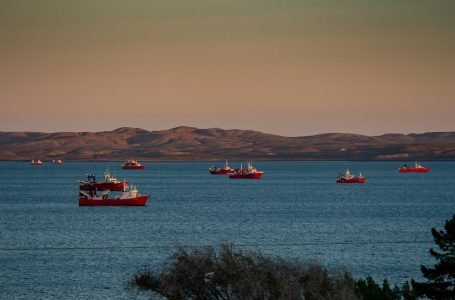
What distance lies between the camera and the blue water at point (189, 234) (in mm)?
59381

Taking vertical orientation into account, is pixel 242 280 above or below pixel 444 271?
above

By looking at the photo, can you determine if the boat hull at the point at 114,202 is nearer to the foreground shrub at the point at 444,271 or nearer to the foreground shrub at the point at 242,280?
the foreground shrub at the point at 444,271

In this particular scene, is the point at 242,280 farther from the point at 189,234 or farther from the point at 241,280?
the point at 189,234

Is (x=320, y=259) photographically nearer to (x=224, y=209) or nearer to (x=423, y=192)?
(x=224, y=209)

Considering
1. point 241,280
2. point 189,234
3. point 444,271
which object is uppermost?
point 241,280

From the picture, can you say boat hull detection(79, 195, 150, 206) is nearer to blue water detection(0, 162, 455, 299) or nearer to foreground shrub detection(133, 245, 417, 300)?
blue water detection(0, 162, 455, 299)

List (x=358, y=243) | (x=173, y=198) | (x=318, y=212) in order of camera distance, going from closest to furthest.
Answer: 1. (x=358, y=243)
2. (x=318, y=212)
3. (x=173, y=198)

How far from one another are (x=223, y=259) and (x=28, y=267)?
1356 inches

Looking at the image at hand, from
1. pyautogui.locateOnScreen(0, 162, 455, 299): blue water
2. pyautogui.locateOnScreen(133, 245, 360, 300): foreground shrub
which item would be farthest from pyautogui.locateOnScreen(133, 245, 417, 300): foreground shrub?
pyautogui.locateOnScreen(0, 162, 455, 299): blue water

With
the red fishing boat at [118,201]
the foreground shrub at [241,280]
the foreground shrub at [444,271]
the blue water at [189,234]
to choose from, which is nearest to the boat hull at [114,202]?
the red fishing boat at [118,201]

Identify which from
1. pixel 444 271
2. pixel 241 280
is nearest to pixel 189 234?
pixel 444 271

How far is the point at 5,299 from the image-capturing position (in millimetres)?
51500

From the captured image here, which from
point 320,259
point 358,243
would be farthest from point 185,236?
point 320,259

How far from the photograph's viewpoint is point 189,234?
281 ft
